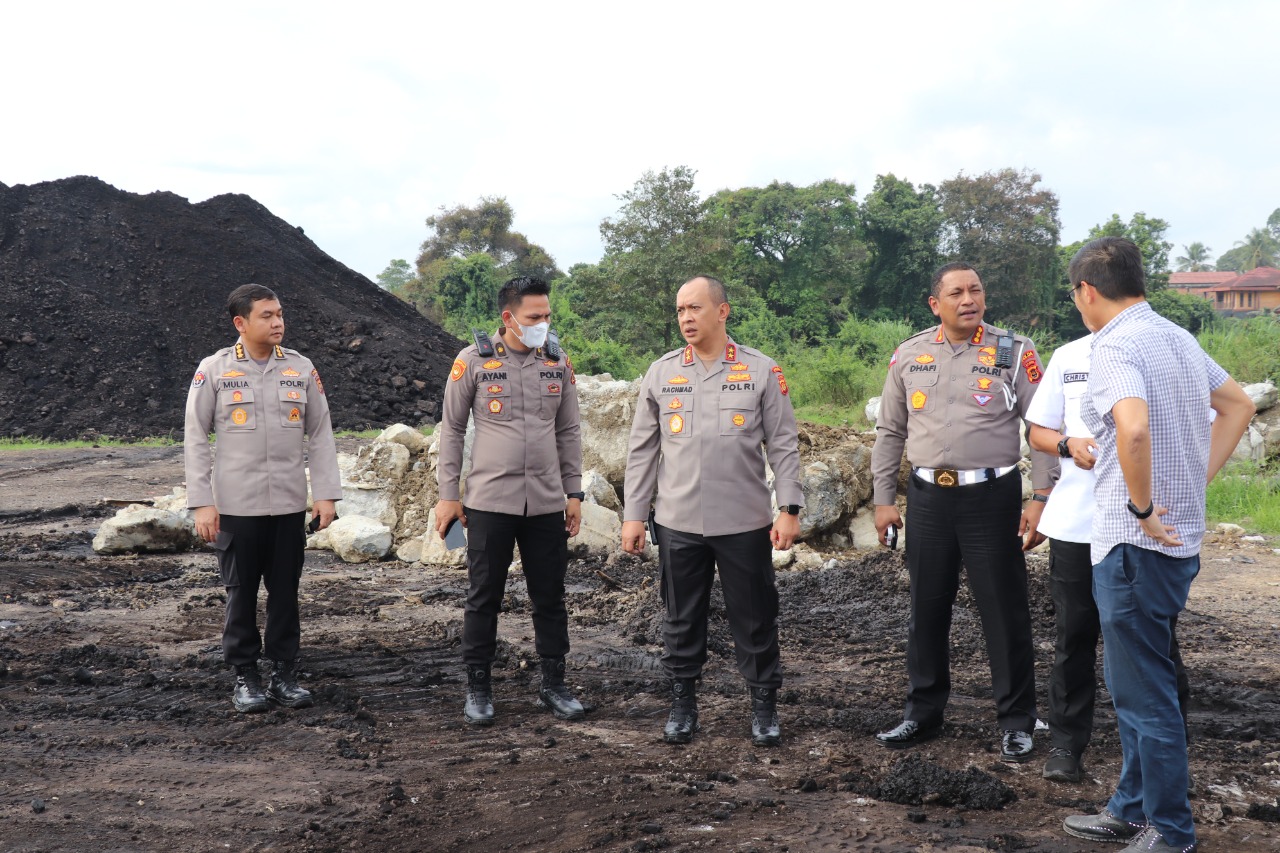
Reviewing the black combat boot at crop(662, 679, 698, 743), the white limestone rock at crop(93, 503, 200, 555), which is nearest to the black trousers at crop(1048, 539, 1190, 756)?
the black combat boot at crop(662, 679, 698, 743)

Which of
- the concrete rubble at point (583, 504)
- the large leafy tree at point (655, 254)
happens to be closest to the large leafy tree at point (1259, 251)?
the large leafy tree at point (655, 254)

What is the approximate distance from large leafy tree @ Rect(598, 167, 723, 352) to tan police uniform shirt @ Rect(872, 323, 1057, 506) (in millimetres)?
23188

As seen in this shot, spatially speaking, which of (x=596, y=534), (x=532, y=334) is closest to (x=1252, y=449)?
(x=596, y=534)

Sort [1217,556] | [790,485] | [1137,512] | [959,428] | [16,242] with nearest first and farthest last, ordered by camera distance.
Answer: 1. [1137,512]
2. [959,428]
3. [790,485]
4. [1217,556]
5. [16,242]

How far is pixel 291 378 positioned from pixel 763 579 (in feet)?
8.14

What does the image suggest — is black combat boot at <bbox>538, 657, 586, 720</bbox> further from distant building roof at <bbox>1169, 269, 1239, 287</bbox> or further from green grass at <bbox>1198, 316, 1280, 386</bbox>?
distant building roof at <bbox>1169, 269, 1239, 287</bbox>

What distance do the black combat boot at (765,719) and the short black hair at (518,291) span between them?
2044mm

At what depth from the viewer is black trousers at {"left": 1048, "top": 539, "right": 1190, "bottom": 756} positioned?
152 inches

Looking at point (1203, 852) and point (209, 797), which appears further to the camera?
point (209, 797)

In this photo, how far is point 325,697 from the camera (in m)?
5.38

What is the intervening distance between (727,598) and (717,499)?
443 mm

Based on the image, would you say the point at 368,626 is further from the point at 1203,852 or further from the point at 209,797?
the point at 1203,852

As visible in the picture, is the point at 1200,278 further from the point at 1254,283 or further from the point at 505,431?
the point at 505,431

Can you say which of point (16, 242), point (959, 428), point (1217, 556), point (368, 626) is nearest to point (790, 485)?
point (959, 428)
